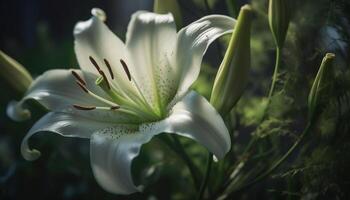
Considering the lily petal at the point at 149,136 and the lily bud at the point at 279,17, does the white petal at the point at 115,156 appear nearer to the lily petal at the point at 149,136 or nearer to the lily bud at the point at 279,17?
the lily petal at the point at 149,136

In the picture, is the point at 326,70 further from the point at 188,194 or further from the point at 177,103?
the point at 188,194

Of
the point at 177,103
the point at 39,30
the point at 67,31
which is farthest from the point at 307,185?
the point at 67,31

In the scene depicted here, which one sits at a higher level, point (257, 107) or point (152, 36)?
point (152, 36)

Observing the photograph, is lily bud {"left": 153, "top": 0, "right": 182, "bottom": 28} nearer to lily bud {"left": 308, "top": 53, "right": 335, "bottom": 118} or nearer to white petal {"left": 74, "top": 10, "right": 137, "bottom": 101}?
white petal {"left": 74, "top": 10, "right": 137, "bottom": 101}

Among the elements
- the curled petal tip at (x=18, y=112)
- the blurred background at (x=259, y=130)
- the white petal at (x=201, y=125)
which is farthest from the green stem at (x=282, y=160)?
the curled petal tip at (x=18, y=112)

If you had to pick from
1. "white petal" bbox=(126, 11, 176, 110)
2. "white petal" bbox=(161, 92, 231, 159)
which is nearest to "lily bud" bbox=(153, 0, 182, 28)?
"white petal" bbox=(126, 11, 176, 110)
